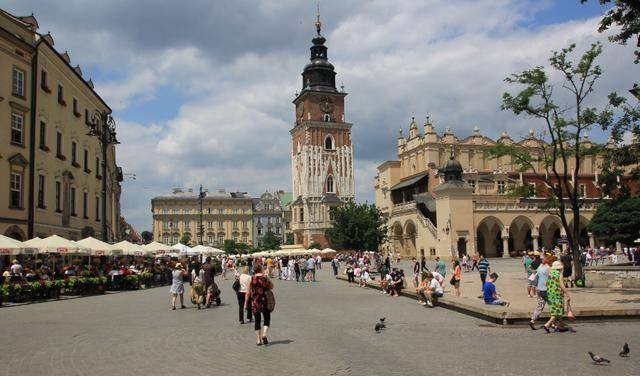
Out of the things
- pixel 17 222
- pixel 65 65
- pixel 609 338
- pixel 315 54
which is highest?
pixel 315 54

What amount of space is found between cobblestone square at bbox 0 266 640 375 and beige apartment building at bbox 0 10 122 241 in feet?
44.5

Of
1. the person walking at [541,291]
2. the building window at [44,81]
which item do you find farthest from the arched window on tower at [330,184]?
the person walking at [541,291]

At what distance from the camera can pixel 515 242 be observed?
61375 millimetres

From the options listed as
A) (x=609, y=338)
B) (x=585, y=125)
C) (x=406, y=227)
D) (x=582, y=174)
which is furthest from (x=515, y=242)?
(x=609, y=338)

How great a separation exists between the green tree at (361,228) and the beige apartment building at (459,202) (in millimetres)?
2165

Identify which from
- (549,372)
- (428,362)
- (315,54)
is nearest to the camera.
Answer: (549,372)

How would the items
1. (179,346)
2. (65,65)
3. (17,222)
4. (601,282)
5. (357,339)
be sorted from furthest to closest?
(65,65) < (17,222) < (601,282) < (357,339) < (179,346)

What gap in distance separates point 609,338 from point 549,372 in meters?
3.84

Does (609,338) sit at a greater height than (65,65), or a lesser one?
lesser

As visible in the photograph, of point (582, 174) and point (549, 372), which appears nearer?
point (549, 372)

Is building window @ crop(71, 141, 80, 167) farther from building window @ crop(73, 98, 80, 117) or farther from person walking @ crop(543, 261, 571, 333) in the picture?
person walking @ crop(543, 261, 571, 333)

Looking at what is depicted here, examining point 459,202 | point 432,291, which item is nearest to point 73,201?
point 432,291

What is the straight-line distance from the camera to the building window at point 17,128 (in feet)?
92.8

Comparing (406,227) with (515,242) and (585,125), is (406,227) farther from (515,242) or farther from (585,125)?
(585,125)
